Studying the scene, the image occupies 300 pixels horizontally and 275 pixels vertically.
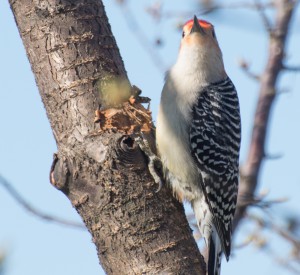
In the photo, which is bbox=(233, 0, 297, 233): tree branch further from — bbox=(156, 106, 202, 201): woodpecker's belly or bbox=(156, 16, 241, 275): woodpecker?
bbox=(156, 106, 202, 201): woodpecker's belly

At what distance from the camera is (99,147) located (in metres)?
3.88

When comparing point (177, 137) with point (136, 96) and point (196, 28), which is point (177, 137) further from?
point (196, 28)

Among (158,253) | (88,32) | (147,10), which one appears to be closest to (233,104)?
(147,10)

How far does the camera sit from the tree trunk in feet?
12.3

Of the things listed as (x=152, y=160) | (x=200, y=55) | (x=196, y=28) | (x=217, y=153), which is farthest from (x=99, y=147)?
(x=196, y=28)

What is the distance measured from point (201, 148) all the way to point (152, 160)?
1.88 ft

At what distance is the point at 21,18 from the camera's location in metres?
4.26

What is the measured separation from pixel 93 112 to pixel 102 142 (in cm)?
25

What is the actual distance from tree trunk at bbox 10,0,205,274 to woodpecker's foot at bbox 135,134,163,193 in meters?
0.04

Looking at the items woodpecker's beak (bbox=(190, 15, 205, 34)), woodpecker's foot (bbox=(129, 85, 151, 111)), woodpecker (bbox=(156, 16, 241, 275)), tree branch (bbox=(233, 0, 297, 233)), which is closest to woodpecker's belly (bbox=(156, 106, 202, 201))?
woodpecker (bbox=(156, 16, 241, 275))

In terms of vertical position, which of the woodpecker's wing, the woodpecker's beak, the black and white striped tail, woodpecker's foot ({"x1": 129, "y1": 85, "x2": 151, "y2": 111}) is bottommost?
the black and white striped tail

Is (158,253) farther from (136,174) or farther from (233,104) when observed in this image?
(233,104)

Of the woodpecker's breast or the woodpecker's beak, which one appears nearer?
the woodpecker's breast

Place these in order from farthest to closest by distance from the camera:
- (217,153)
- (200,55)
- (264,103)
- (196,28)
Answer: (264,103) → (196,28) → (200,55) → (217,153)
